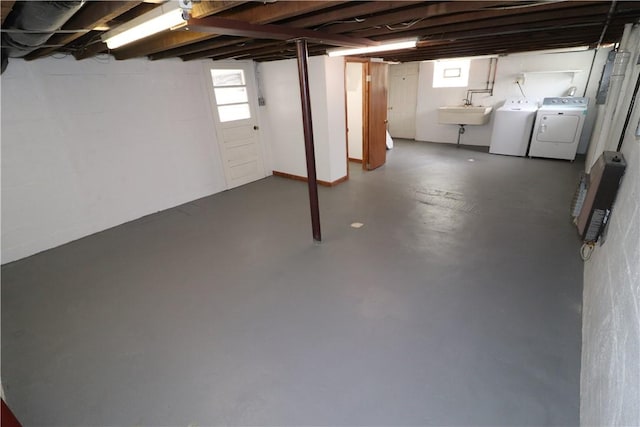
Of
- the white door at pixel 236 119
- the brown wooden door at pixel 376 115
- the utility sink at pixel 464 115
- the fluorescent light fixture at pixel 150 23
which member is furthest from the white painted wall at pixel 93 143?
the utility sink at pixel 464 115

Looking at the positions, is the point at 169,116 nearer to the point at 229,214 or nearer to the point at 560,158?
the point at 229,214

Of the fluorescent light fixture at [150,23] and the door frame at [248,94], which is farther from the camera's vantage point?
the door frame at [248,94]

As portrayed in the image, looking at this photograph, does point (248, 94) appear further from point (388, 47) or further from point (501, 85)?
point (501, 85)

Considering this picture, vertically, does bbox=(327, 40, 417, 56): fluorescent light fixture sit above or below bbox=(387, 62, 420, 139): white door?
above

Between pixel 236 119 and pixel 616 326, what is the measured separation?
539 centimetres

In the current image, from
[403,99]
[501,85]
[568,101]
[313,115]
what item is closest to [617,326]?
[313,115]

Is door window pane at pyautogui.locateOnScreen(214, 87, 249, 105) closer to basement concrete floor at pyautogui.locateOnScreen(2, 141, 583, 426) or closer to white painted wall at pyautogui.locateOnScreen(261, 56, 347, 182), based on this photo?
white painted wall at pyautogui.locateOnScreen(261, 56, 347, 182)

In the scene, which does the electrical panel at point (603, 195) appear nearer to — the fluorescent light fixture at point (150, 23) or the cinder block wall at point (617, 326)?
the cinder block wall at point (617, 326)

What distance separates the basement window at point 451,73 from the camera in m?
7.47

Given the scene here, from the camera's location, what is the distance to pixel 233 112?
210 inches

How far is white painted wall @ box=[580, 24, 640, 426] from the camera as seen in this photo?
104 centimetres

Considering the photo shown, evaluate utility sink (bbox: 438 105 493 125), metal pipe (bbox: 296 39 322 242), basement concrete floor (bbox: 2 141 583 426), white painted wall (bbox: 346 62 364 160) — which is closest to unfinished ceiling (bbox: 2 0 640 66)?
metal pipe (bbox: 296 39 322 242)

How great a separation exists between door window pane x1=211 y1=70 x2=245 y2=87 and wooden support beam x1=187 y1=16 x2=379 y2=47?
2721mm

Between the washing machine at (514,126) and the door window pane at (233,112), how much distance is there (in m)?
5.42
